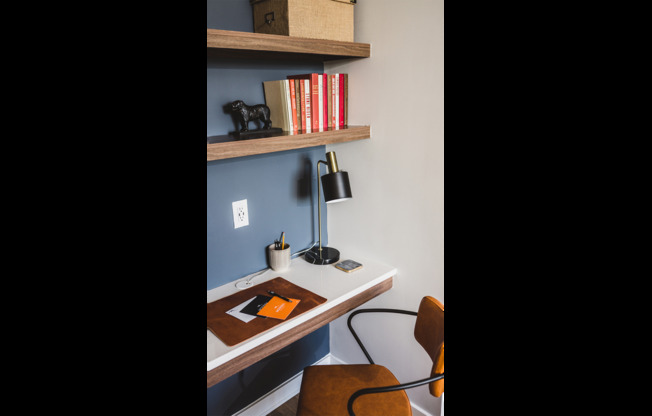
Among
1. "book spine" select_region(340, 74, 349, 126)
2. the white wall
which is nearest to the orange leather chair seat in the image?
the white wall

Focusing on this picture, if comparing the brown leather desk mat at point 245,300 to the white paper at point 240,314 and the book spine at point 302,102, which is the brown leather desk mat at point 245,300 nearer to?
the white paper at point 240,314

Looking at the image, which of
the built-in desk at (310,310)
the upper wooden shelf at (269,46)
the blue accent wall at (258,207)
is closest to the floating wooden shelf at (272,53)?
the upper wooden shelf at (269,46)

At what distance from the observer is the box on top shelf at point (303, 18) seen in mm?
1610

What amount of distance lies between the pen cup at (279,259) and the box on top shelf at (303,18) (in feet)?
3.42

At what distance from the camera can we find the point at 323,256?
7.09ft

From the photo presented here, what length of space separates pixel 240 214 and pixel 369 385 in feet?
3.23

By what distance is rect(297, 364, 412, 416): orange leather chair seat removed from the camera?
4.90ft

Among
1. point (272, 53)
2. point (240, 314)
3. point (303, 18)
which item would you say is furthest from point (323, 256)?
point (303, 18)

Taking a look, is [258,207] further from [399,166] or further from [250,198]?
[399,166]

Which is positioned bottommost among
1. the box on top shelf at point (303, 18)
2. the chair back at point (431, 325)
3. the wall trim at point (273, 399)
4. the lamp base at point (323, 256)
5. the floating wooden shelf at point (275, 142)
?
the wall trim at point (273, 399)
